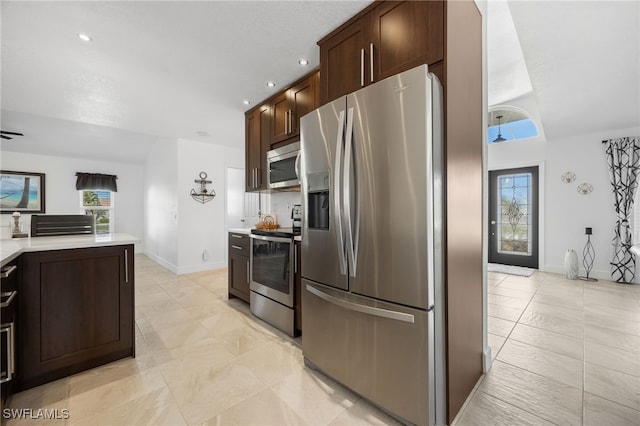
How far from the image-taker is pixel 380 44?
5.49ft

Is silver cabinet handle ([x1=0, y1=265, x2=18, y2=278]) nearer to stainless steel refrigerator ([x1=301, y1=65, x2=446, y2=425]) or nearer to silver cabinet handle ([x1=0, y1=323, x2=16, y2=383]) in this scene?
silver cabinet handle ([x1=0, y1=323, x2=16, y2=383])

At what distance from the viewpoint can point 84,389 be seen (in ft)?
5.79

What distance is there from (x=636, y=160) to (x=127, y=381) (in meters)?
6.87

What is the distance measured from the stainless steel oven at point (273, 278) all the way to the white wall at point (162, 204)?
2837mm

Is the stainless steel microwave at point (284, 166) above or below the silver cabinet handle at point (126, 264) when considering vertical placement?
above

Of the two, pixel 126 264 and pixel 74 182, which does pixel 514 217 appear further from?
pixel 74 182

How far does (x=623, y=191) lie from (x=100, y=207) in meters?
11.0

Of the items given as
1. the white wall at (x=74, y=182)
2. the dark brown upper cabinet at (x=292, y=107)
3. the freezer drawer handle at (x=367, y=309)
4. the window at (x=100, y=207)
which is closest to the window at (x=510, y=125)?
the dark brown upper cabinet at (x=292, y=107)

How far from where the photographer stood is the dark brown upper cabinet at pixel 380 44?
56.2 inches

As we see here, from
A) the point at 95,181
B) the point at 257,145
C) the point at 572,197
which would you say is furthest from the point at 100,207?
the point at 572,197

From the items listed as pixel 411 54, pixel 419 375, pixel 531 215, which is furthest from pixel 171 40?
pixel 531 215

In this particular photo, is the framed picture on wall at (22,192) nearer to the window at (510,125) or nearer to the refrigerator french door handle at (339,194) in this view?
the refrigerator french door handle at (339,194)

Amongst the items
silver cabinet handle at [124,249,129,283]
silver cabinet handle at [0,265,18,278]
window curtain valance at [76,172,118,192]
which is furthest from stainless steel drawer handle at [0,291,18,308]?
window curtain valance at [76,172,118,192]

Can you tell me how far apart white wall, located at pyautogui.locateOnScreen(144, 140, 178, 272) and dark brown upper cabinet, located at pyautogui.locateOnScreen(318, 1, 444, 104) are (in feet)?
13.4
